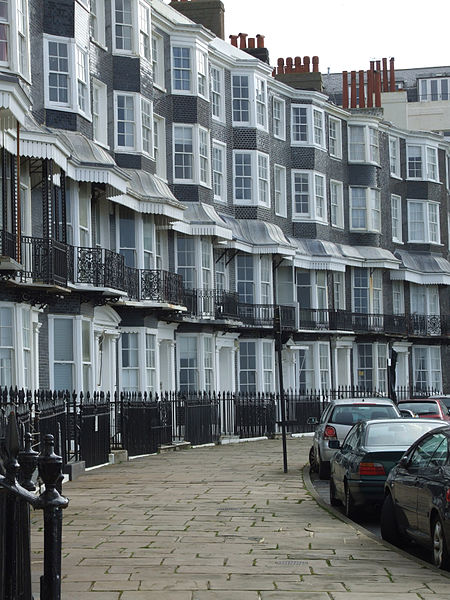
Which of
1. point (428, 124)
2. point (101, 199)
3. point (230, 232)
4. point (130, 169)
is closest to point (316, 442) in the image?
point (101, 199)

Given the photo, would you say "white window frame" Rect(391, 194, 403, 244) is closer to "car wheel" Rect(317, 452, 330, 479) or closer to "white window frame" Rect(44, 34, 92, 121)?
"white window frame" Rect(44, 34, 92, 121)

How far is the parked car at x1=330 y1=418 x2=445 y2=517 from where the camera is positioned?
639 inches

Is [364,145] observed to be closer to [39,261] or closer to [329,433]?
[39,261]

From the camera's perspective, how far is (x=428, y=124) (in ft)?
255

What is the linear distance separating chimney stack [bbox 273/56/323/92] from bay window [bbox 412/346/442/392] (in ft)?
42.9

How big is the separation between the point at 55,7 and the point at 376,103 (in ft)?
105

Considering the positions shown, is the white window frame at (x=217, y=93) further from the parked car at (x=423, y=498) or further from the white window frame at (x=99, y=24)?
the parked car at (x=423, y=498)

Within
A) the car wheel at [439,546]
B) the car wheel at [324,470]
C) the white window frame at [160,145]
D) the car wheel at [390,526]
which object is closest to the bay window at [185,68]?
the white window frame at [160,145]

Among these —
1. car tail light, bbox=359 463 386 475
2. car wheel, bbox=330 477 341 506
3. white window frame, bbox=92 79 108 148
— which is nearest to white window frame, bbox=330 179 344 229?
white window frame, bbox=92 79 108 148

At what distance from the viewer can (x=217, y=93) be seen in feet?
146

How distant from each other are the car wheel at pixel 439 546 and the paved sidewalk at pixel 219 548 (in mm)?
153

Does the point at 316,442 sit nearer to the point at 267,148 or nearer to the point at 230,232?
the point at 230,232

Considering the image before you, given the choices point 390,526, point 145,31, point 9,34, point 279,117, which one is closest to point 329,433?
point 390,526

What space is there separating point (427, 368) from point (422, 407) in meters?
27.1
